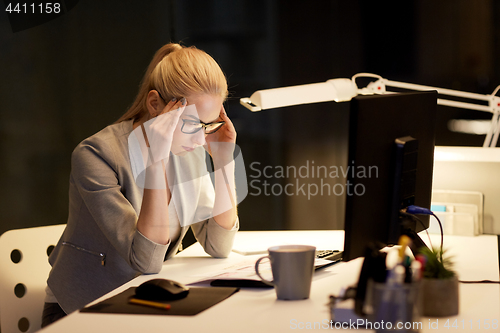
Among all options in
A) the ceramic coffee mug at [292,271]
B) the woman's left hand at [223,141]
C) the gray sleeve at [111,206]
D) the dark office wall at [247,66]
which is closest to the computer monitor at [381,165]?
the ceramic coffee mug at [292,271]

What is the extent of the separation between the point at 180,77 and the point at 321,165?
109cm

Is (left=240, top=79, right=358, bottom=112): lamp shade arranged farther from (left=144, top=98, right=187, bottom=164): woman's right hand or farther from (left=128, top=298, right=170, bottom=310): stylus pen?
(left=128, top=298, right=170, bottom=310): stylus pen

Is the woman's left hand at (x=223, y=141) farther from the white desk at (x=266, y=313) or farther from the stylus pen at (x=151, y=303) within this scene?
the stylus pen at (x=151, y=303)

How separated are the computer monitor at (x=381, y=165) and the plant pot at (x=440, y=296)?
0.43 ft

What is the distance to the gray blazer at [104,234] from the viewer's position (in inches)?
47.8

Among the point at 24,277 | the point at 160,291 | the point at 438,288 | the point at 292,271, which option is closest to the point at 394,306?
the point at 438,288

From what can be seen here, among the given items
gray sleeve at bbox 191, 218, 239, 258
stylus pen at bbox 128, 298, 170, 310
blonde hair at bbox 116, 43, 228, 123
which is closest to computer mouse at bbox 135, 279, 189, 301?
stylus pen at bbox 128, 298, 170, 310

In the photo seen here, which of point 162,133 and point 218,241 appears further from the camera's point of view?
point 218,241

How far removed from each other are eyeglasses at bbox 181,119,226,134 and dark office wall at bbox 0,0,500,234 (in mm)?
906

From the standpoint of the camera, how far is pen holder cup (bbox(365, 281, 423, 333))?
2.11 feet

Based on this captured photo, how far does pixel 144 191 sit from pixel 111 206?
9cm

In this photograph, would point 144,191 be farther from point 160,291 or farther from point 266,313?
point 266,313

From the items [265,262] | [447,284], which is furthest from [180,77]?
[447,284]

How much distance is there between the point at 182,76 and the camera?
136 centimetres
